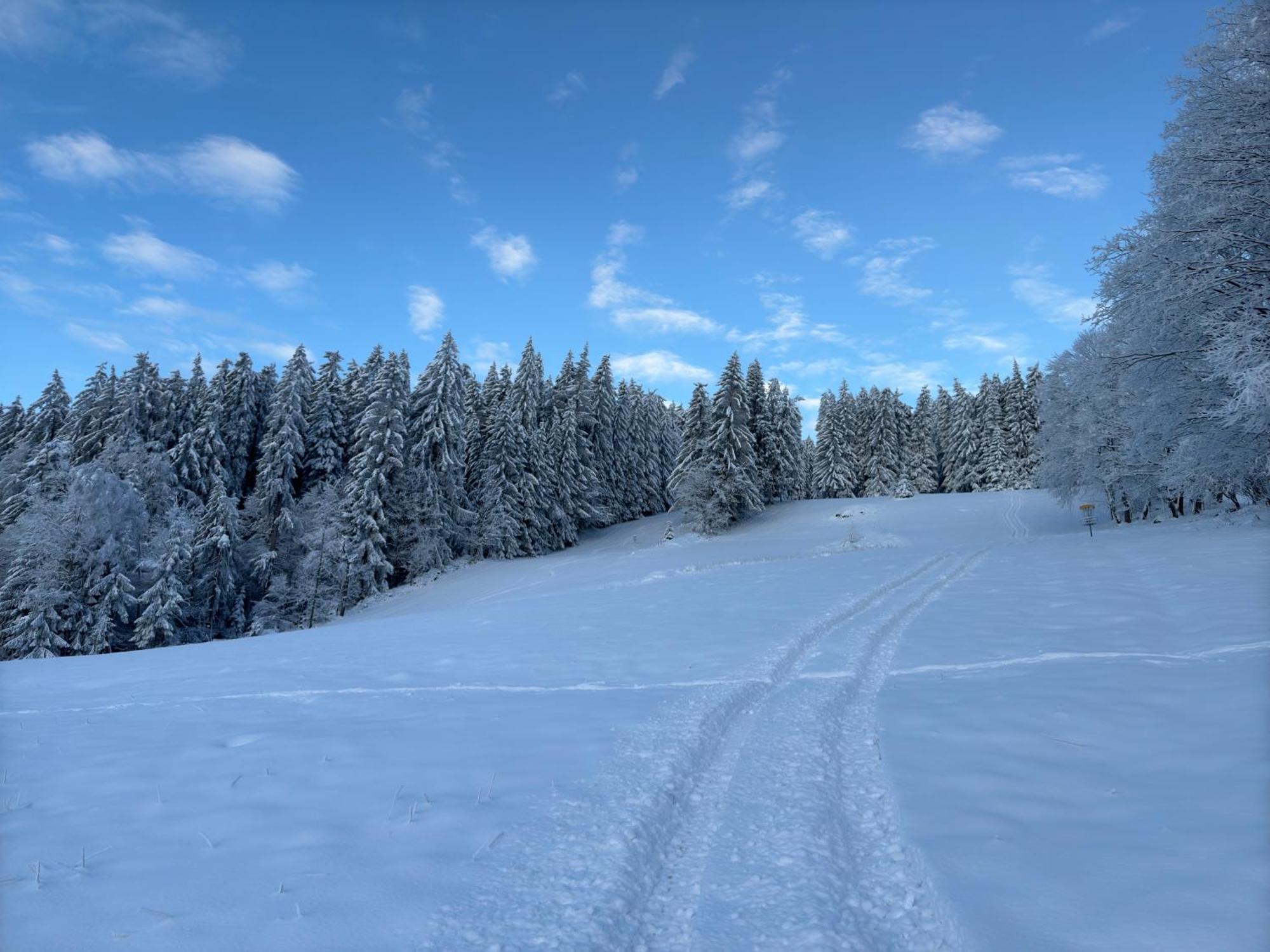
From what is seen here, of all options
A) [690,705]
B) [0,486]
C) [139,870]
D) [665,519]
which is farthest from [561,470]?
[139,870]

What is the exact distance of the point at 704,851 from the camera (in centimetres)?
440

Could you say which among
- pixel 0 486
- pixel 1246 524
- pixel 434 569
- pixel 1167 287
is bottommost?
pixel 434 569

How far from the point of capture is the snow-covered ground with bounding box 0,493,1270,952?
3.44m

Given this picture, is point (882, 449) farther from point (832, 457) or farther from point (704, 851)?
point (704, 851)

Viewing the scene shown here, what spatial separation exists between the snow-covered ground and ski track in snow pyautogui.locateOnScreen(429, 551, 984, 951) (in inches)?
0.9

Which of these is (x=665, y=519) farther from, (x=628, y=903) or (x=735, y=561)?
(x=628, y=903)

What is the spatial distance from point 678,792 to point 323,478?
4635 centimetres

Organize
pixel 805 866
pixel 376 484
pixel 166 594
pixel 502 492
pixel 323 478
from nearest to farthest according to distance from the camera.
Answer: pixel 805 866
pixel 166 594
pixel 376 484
pixel 323 478
pixel 502 492

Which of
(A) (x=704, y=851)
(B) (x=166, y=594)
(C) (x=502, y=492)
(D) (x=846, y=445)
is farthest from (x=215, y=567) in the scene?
(D) (x=846, y=445)

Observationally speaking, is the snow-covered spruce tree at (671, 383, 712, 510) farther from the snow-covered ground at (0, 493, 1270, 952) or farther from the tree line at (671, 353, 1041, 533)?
the snow-covered ground at (0, 493, 1270, 952)

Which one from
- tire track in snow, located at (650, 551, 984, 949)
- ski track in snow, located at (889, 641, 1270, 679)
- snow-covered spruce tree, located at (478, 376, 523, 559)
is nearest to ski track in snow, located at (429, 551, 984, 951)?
tire track in snow, located at (650, 551, 984, 949)

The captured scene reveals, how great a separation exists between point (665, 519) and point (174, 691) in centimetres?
4828

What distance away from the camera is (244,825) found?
4.46m

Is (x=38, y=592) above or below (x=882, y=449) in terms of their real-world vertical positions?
below
